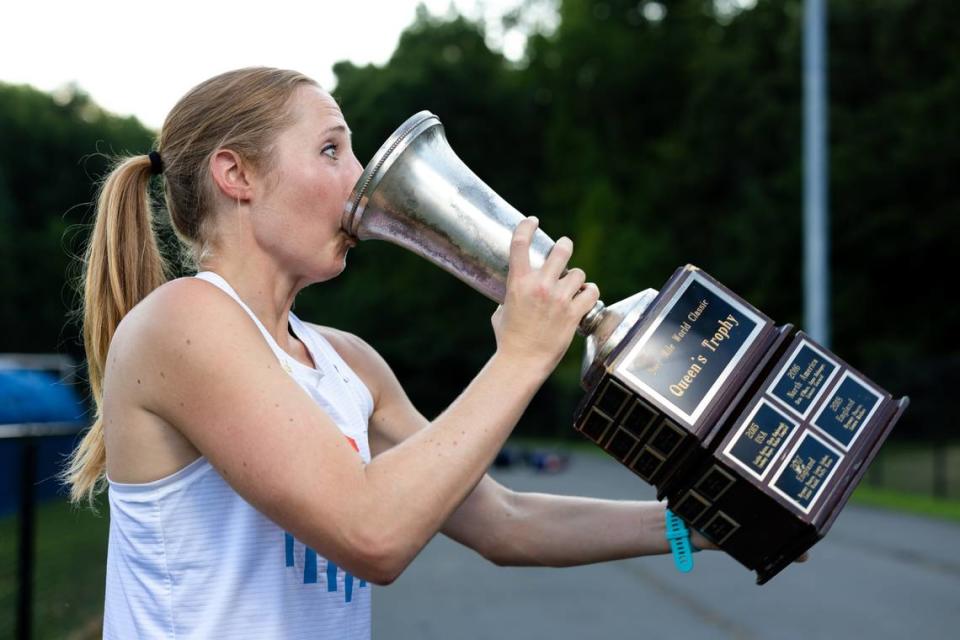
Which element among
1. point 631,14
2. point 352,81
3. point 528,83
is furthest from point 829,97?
point 352,81

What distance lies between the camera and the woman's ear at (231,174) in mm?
2016

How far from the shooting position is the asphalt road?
7316mm

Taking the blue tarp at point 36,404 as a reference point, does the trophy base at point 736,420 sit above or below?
above

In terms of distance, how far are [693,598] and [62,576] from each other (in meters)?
4.69

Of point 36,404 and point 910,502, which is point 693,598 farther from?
point 36,404

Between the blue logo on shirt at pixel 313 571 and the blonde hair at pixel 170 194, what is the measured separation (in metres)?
0.46

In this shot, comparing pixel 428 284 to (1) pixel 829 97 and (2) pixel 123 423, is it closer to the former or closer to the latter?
(1) pixel 829 97

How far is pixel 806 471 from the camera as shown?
193 cm

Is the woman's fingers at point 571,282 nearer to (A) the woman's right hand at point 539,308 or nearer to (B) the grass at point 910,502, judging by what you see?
(A) the woman's right hand at point 539,308

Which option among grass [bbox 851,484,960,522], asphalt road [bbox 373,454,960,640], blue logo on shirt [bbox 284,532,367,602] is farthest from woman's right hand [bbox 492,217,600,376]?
grass [bbox 851,484,960,522]

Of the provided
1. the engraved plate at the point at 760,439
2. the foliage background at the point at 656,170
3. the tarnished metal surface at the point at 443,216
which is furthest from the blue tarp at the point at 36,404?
the engraved plate at the point at 760,439

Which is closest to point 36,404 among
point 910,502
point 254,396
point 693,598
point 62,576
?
point 62,576

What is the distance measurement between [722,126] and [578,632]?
32.6m

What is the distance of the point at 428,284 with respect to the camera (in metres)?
39.2
